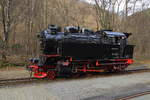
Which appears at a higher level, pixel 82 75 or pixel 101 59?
pixel 101 59

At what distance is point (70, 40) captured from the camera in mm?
10797

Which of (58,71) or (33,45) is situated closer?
(58,71)

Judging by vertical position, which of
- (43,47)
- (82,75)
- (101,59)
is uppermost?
(43,47)

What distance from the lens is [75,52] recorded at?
1096cm

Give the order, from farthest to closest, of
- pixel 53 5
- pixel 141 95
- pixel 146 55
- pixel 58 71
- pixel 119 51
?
1. pixel 146 55
2. pixel 53 5
3. pixel 119 51
4. pixel 58 71
5. pixel 141 95

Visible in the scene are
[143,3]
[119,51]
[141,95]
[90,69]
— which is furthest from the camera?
[143,3]

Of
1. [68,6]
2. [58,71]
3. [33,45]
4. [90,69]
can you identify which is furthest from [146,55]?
[58,71]

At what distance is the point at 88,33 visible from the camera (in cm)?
1196

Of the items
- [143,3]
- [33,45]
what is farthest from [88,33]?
[143,3]

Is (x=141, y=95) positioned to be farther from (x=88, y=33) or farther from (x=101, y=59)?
(x=88, y=33)

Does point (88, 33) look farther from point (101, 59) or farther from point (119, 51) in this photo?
point (119, 51)

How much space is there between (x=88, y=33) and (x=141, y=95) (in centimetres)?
606

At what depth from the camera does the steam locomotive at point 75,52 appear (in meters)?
10.4

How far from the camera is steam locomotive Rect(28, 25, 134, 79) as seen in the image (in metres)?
10.4
